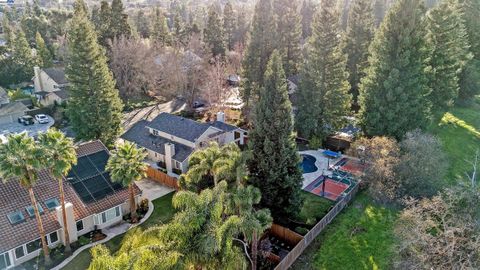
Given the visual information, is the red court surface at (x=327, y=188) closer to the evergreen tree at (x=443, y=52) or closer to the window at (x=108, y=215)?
the window at (x=108, y=215)

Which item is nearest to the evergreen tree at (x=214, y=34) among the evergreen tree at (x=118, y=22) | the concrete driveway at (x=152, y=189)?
the evergreen tree at (x=118, y=22)

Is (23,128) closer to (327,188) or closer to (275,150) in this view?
(275,150)

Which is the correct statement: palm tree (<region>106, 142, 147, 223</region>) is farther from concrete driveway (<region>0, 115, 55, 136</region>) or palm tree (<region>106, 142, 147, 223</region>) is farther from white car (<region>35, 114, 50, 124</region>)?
white car (<region>35, 114, 50, 124</region>)

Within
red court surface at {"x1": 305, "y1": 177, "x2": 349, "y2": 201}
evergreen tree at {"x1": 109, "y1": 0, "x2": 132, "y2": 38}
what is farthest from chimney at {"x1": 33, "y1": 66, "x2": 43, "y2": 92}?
red court surface at {"x1": 305, "y1": 177, "x2": 349, "y2": 201}

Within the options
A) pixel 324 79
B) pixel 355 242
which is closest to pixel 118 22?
pixel 324 79

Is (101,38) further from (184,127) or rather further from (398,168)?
(398,168)

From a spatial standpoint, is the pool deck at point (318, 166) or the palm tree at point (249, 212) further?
the pool deck at point (318, 166)
